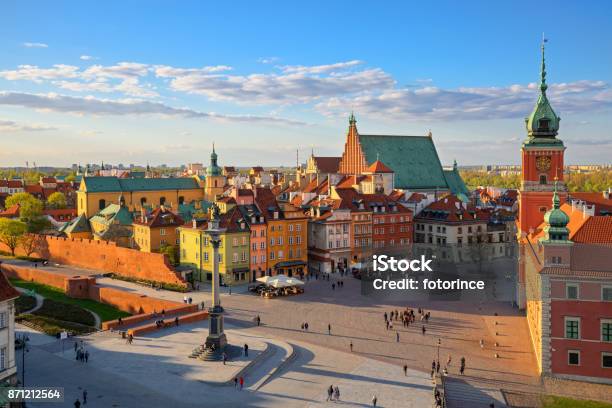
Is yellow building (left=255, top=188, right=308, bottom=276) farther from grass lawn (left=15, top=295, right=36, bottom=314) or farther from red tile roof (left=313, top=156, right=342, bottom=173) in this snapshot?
red tile roof (left=313, top=156, right=342, bottom=173)

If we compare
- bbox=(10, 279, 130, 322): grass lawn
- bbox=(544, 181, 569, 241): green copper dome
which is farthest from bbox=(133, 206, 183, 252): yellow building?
bbox=(544, 181, 569, 241): green copper dome

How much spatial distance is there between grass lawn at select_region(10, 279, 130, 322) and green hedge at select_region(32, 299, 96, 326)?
147 cm

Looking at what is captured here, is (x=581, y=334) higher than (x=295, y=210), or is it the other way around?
(x=295, y=210)

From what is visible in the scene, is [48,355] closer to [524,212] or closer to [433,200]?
[524,212]

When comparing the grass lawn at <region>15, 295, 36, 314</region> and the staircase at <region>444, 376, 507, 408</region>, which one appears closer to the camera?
the staircase at <region>444, 376, 507, 408</region>

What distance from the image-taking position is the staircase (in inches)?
1275

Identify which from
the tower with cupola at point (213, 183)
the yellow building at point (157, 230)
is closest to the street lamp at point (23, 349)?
the yellow building at point (157, 230)

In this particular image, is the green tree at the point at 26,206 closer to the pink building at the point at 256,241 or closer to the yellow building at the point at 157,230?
the yellow building at the point at 157,230

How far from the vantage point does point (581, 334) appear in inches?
1372

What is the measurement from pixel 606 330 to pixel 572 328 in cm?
173

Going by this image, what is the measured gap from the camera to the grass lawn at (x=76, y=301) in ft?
177

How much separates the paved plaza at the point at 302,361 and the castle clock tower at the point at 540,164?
8635mm

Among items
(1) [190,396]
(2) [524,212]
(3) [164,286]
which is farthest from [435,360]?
(3) [164,286]

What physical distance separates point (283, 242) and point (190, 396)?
3604 cm
